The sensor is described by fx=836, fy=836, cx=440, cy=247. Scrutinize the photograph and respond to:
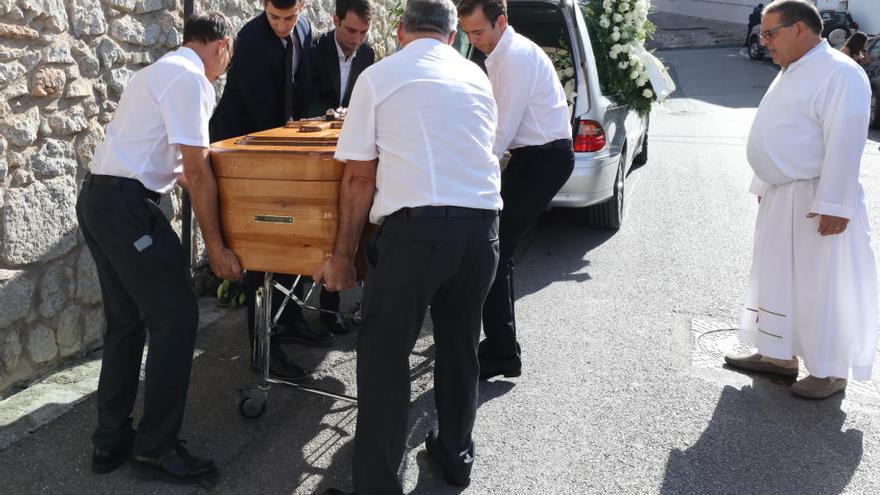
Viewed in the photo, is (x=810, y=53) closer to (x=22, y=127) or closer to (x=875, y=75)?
(x=22, y=127)

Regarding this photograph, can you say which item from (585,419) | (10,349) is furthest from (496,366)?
(10,349)

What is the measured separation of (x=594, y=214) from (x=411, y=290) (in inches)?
184

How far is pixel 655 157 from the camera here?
11.1m

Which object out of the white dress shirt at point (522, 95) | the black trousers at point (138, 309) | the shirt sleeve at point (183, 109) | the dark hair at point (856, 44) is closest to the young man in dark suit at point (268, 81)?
the black trousers at point (138, 309)

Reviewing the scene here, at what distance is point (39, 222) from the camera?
158 inches

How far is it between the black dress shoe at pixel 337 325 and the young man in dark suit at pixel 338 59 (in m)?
1.22

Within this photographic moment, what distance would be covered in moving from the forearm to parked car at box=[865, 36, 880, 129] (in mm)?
13565

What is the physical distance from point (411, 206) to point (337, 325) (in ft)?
7.30

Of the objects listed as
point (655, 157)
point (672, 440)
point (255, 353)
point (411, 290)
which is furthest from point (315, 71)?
point (655, 157)

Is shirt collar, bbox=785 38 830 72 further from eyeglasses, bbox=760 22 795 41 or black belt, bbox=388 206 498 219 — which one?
black belt, bbox=388 206 498 219

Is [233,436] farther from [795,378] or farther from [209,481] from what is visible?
[795,378]

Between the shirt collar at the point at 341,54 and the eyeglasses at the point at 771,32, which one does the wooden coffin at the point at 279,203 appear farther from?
the eyeglasses at the point at 771,32

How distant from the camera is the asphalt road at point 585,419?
3404 mm

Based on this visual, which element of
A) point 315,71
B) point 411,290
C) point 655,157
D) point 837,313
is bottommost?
point 655,157
